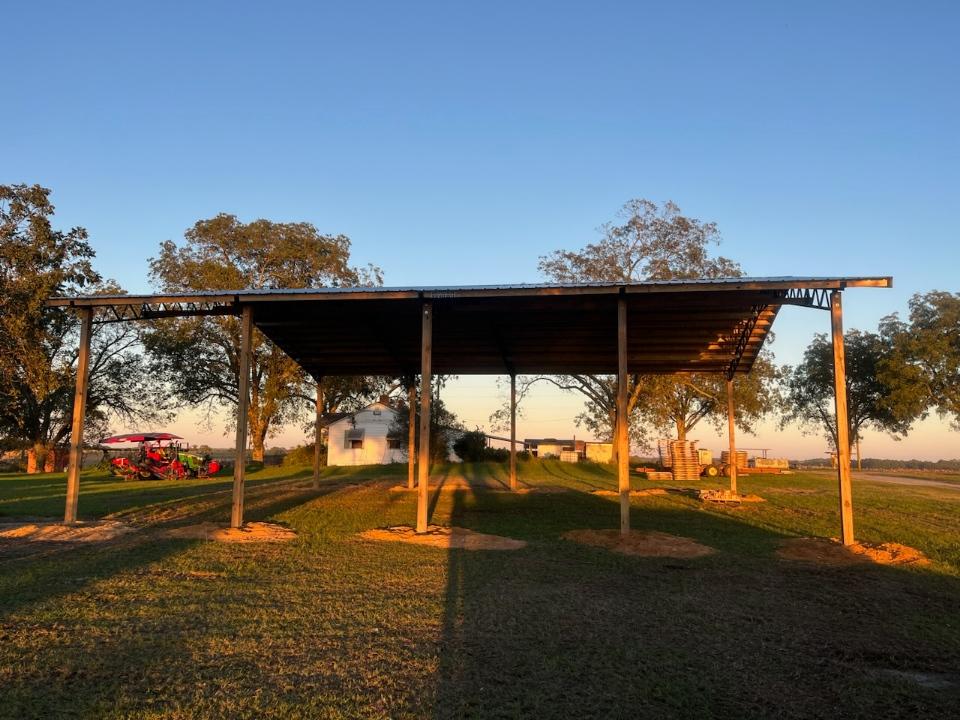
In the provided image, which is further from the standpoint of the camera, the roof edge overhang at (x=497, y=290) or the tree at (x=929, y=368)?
the tree at (x=929, y=368)

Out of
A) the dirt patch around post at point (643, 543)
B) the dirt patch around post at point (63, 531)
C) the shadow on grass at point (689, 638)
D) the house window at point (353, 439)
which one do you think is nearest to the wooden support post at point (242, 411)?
the dirt patch around post at point (63, 531)

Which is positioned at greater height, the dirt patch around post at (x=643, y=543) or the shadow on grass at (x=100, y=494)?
the dirt patch around post at (x=643, y=543)

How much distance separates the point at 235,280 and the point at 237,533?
81.2 feet

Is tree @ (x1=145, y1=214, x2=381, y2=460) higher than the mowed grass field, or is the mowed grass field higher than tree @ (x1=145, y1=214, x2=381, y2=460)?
tree @ (x1=145, y1=214, x2=381, y2=460)

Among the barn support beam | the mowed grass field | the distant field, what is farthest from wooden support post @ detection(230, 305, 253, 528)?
the distant field

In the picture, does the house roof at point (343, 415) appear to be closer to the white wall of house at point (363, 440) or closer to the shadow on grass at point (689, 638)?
the white wall of house at point (363, 440)

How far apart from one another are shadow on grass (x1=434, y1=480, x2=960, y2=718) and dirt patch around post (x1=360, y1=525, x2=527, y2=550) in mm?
864

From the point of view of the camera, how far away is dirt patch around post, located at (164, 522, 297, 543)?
38.8 feet

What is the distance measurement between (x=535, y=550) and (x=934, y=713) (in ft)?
22.7

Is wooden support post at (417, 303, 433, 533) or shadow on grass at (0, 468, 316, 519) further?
shadow on grass at (0, 468, 316, 519)

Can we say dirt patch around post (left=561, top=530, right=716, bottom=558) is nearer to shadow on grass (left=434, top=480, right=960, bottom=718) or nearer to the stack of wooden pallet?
shadow on grass (left=434, top=480, right=960, bottom=718)

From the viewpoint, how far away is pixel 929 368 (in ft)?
127

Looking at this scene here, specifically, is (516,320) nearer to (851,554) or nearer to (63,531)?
(851,554)

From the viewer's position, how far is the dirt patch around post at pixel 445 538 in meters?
11.4
